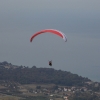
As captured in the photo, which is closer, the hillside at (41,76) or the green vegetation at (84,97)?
the green vegetation at (84,97)

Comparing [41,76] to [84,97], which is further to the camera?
[41,76]

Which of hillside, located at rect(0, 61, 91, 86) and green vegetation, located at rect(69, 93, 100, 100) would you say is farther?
hillside, located at rect(0, 61, 91, 86)

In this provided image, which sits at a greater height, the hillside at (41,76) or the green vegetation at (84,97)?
the hillside at (41,76)

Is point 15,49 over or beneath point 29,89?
over

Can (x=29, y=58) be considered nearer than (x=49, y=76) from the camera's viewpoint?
No

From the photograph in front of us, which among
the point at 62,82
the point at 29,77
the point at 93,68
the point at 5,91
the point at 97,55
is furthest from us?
the point at 97,55

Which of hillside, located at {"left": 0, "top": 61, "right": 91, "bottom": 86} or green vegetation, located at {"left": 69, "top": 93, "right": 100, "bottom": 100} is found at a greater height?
hillside, located at {"left": 0, "top": 61, "right": 91, "bottom": 86}

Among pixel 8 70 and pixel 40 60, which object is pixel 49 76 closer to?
pixel 8 70

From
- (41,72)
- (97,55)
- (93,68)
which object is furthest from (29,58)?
(41,72)

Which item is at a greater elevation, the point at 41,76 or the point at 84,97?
the point at 41,76

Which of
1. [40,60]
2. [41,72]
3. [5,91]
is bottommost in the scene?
[5,91]

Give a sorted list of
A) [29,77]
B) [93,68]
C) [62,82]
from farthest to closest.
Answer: [93,68]
[29,77]
[62,82]
